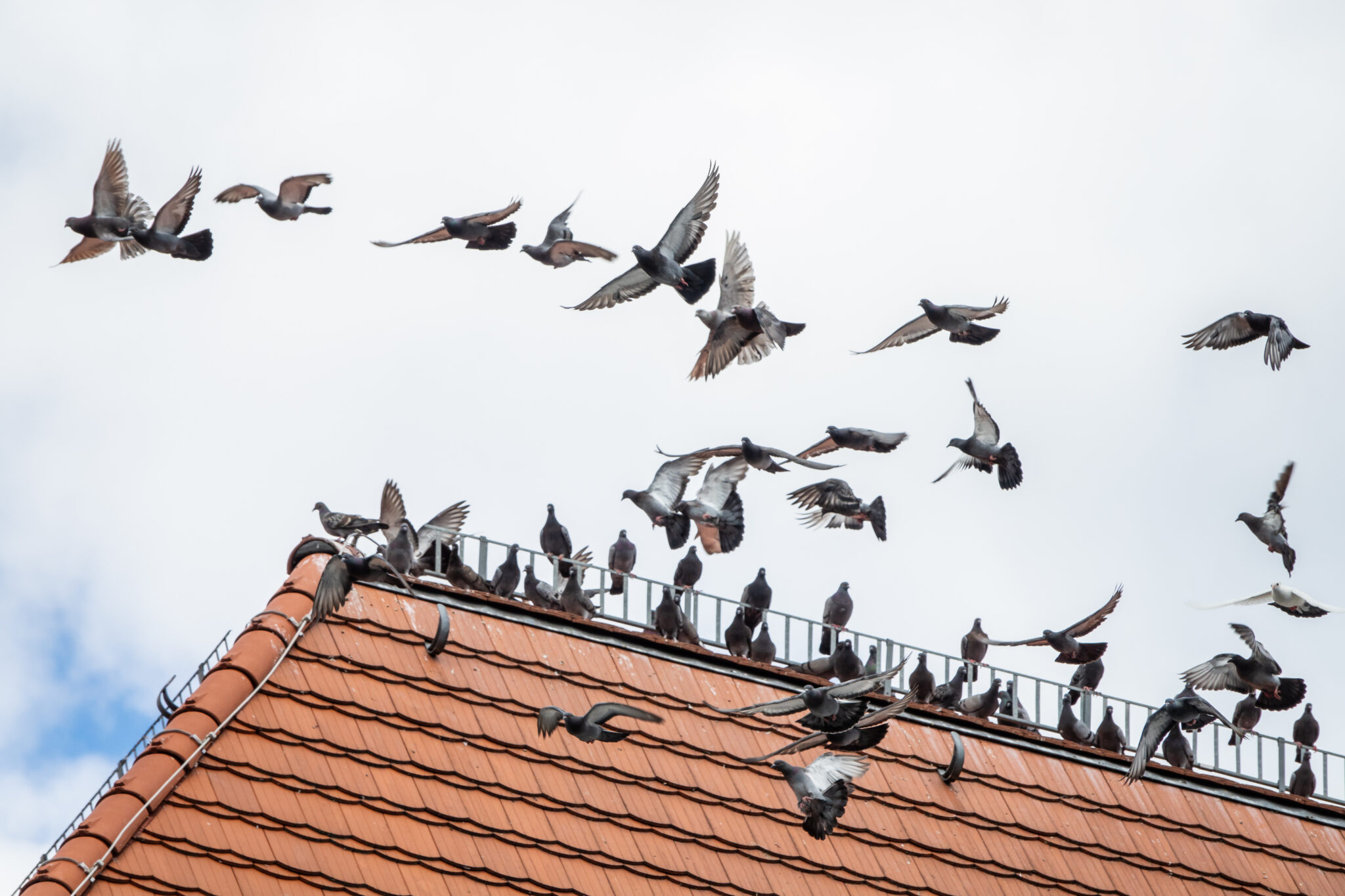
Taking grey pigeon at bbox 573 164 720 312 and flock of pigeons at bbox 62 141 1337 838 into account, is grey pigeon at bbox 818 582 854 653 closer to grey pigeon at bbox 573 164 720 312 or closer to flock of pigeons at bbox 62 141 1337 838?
flock of pigeons at bbox 62 141 1337 838

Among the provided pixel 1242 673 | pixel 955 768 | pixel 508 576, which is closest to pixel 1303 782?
pixel 1242 673

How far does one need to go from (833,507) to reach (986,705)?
2481mm

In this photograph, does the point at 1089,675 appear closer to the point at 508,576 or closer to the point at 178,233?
the point at 508,576

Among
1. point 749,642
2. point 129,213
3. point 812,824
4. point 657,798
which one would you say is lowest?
point 812,824

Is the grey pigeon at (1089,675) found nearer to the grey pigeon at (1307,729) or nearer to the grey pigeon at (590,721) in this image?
the grey pigeon at (1307,729)

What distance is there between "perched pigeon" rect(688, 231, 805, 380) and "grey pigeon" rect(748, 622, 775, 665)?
3.42 meters

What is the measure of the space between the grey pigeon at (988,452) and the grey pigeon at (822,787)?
251cm

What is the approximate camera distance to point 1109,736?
1642 centimetres

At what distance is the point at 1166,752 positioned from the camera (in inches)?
650

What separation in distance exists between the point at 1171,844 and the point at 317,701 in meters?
6.65

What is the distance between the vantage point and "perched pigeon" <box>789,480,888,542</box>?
583 inches

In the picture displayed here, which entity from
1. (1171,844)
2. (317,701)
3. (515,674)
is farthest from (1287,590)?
(317,701)

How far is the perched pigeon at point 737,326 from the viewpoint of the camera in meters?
13.0

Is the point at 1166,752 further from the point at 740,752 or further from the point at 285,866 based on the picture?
the point at 285,866
